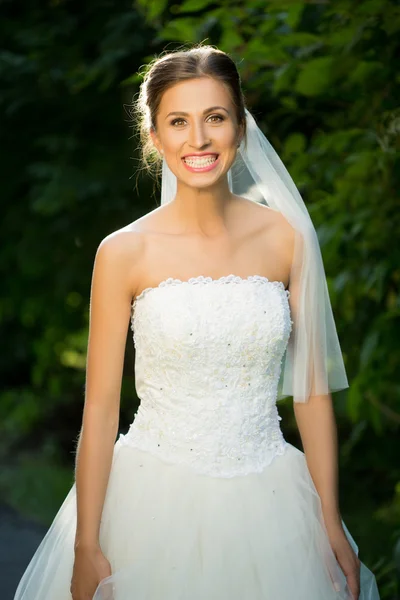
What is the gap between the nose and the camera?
282cm

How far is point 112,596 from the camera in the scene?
9.00 feet

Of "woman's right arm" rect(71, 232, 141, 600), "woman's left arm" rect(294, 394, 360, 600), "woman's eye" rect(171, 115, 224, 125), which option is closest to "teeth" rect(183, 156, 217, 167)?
"woman's eye" rect(171, 115, 224, 125)

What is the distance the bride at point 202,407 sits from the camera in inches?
110

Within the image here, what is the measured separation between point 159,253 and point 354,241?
4.38ft

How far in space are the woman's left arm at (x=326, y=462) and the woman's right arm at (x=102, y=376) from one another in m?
0.55

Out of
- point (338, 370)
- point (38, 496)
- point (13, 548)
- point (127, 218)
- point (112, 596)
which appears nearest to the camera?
point (112, 596)

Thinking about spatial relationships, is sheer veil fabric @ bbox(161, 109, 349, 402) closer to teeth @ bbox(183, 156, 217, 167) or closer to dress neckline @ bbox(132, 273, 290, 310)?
dress neckline @ bbox(132, 273, 290, 310)

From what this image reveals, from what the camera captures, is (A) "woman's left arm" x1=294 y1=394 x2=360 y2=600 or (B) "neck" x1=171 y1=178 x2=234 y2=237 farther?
(B) "neck" x1=171 y1=178 x2=234 y2=237

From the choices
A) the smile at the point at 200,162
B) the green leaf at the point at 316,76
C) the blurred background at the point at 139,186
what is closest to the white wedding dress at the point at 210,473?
the smile at the point at 200,162

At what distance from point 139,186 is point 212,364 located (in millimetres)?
4770

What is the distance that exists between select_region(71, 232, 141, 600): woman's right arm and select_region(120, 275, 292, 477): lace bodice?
0.30ft

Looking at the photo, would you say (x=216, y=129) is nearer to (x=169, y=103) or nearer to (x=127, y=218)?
(x=169, y=103)

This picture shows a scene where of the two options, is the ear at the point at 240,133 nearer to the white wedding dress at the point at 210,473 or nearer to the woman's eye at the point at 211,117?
the woman's eye at the point at 211,117

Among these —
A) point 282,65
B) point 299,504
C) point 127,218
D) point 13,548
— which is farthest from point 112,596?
point 127,218
